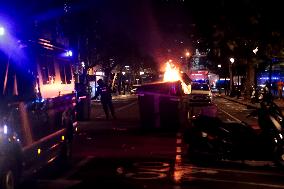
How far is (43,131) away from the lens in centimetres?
1001

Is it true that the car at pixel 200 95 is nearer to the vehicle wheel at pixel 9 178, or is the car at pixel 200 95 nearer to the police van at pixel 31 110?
the police van at pixel 31 110

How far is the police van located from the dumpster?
25.2 ft

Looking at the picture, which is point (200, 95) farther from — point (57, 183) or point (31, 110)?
point (31, 110)

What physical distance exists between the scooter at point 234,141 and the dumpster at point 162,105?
6879 mm

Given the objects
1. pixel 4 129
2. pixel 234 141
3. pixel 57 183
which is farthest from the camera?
pixel 234 141

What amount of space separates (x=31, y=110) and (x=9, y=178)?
1403 millimetres

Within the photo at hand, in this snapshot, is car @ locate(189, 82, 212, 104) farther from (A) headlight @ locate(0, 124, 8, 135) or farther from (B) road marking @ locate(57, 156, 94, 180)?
(A) headlight @ locate(0, 124, 8, 135)

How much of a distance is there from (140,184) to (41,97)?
7.37 feet

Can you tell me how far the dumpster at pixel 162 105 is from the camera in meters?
20.2

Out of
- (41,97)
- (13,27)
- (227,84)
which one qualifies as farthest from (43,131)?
(227,84)

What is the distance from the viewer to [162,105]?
20.3m

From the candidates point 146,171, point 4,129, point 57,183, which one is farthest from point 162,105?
point 4,129

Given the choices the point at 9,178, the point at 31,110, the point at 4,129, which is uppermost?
the point at 31,110

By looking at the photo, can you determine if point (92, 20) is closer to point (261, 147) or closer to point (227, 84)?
point (261, 147)
